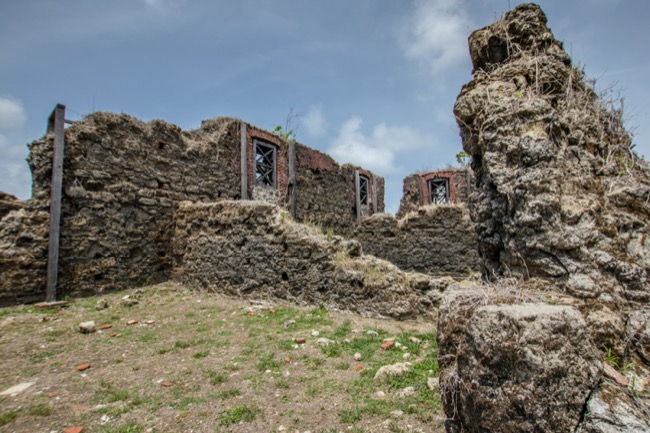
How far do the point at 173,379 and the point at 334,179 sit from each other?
11628 mm

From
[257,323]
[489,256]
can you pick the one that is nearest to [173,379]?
[257,323]

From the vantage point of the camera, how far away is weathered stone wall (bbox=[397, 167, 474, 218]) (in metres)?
19.5

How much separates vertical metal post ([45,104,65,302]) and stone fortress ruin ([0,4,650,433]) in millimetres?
136

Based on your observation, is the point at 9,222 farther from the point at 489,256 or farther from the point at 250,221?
the point at 489,256

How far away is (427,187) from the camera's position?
20688 millimetres

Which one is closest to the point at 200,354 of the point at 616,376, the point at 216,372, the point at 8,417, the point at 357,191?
the point at 216,372

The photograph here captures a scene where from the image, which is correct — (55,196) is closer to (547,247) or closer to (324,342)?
(324,342)

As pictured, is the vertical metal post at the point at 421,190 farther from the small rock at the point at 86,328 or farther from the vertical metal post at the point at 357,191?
the small rock at the point at 86,328

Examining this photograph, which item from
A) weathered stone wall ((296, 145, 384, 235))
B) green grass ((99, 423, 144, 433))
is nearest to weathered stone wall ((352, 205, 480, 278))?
weathered stone wall ((296, 145, 384, 235))

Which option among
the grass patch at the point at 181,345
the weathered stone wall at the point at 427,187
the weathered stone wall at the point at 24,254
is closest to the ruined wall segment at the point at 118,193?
the weathered stone wall at the point at 24,254

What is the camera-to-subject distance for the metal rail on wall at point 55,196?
6.79 metres

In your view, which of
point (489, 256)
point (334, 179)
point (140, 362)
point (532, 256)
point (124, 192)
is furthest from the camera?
point (334, 179)

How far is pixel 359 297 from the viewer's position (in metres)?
5.77

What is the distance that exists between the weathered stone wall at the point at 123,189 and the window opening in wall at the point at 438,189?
1349 centimetres
